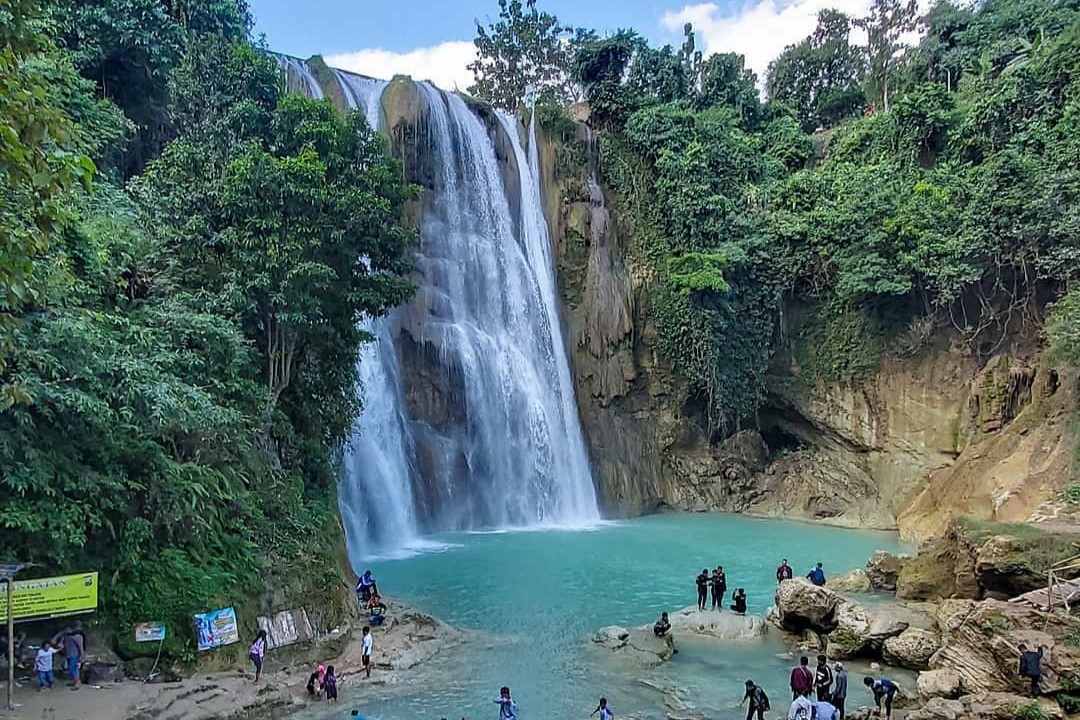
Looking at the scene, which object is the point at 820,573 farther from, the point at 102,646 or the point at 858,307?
the point at 858,307

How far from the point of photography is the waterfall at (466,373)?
24125mm

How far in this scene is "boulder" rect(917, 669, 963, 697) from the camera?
11180 mm

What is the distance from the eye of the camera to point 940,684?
11.3 m

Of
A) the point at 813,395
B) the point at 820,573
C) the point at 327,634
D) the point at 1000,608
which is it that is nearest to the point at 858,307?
the point at 813,395

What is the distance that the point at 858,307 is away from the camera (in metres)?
29.5

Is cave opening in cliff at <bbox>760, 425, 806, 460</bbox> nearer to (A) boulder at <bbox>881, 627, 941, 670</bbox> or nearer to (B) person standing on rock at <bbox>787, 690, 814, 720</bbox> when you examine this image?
(A) boulder at <bbox>881, 627, 941, 670</bbox>

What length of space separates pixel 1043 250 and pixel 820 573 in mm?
15065

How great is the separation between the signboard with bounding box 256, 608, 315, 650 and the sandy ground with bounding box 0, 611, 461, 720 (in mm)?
296

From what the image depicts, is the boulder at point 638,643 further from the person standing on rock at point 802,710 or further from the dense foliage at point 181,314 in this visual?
the dense foliage at point 181,314

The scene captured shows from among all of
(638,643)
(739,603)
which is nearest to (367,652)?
(638,643)

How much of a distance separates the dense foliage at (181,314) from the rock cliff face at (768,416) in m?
14.3

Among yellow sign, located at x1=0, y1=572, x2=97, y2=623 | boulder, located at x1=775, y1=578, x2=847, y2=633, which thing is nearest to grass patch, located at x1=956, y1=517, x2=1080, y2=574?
boulder, located at x1=775, y1=578, x2=847, y2=633

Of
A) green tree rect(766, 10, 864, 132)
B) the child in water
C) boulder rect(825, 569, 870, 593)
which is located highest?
green tree rect(766, 10, 864, 132)

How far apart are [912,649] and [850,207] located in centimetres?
1930
